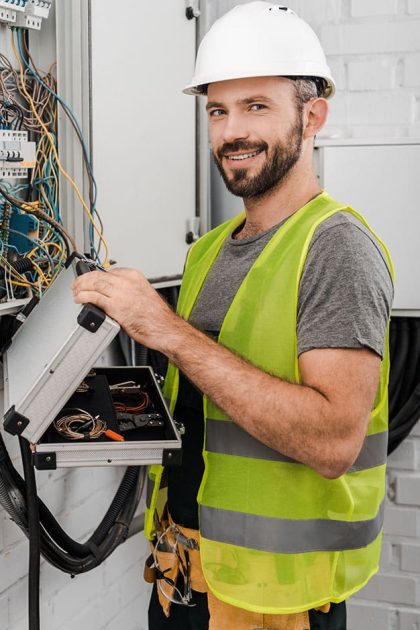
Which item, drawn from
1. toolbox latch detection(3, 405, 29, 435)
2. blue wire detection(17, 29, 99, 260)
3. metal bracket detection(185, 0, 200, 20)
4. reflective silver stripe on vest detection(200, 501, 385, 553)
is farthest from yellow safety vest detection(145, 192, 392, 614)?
metal bracket detection(185, 0, 200, 20)

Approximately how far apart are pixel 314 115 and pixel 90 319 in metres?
0.55

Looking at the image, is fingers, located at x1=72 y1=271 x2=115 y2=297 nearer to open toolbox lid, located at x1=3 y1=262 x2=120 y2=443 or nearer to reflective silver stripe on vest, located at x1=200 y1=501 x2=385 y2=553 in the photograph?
open toolbox lid, located at x1=3 y1=262 x2=120 y2=443

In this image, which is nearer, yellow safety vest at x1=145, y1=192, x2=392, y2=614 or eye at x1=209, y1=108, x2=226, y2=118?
yellow safety vest at x1=145, y1=192, x2=392, y2=614

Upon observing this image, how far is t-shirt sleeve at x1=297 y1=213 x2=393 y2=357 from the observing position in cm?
108

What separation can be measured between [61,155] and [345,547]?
34.0 inches

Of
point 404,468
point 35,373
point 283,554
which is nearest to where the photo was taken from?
point 35,373

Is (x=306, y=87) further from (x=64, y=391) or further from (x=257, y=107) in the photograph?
(x=64, y=391)

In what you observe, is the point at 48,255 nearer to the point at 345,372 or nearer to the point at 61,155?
the point at 61,155

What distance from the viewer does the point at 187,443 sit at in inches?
53.9

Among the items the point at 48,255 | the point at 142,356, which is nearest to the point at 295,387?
the point at 48,255

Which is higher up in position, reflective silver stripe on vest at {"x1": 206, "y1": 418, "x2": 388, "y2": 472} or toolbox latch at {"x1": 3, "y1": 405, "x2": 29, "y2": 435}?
toolbox latch at {"x1": 3, "y1": 405, "x2": 29, "y2": 435}

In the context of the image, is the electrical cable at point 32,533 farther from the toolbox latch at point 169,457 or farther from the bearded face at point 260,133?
the bearded face at point 260,133

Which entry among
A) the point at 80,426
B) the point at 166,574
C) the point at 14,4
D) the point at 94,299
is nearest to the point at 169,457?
the point at 80,426

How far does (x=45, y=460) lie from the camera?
1.07m
